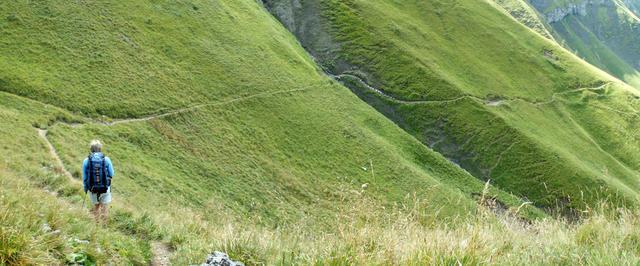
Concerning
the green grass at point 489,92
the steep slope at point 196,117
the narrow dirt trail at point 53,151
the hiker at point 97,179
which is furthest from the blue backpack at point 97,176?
the green grass at point 489,92

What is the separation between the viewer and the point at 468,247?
5.59 m

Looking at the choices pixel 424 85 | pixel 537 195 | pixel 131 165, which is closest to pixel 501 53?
pixel 424 85

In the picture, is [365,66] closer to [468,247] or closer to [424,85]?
[424,85]

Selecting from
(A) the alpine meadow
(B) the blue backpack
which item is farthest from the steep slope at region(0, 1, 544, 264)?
(B) the blue backpack

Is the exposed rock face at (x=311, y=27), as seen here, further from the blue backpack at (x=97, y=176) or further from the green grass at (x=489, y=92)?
the blue backpack at (x=97, y=176)

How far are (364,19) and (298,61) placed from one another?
28859 mm

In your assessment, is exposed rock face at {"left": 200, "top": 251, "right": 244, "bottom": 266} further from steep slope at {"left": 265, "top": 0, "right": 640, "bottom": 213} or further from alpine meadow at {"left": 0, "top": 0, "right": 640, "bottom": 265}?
steep slope at {"left": 265, "top": 0, "right": 640, "bottom": 213}

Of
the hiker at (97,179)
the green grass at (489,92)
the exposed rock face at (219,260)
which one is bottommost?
the green grass at (489,92)

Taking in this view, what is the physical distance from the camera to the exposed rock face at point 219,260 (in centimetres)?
616

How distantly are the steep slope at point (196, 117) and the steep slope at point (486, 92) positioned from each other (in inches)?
367

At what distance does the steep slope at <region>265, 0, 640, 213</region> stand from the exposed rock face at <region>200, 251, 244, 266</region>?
61562mm

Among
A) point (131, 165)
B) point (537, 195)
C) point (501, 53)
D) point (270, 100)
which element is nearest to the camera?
point (131, 165)

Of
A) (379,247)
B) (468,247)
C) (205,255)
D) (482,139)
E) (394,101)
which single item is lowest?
(482,139)

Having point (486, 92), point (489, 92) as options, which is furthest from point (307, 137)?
point (489, 92)
